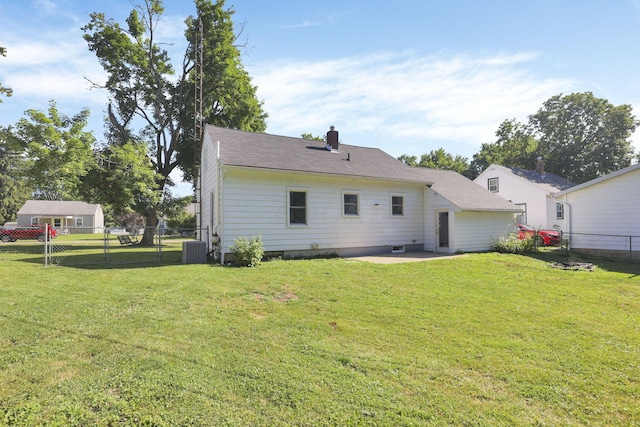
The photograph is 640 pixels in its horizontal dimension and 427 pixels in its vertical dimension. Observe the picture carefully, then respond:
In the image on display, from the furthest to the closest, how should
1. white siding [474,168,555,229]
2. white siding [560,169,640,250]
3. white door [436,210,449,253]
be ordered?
white siding [474,168,555,229] → white door [436,210,449,253] → white siding [560,169,640,250]

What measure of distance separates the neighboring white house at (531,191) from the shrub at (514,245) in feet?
33.3

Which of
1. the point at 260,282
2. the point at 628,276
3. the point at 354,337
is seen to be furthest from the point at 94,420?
the point at 628,276

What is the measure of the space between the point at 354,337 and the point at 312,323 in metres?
0.85

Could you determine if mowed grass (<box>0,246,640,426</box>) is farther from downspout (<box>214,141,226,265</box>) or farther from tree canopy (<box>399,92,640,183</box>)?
tree canopy (<box>399,92,640,183</box>)

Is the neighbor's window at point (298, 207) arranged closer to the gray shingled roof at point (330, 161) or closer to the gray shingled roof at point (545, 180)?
the gray shingled roof at point (330, 161)

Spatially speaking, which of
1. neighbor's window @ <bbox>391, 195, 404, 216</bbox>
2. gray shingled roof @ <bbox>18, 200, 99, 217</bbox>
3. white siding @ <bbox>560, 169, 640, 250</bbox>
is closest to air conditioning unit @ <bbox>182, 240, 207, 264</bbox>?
neighbor's window @ <bbox>391, 195, 404, 216</bbox>

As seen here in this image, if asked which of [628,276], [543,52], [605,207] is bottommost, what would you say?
[628,276]

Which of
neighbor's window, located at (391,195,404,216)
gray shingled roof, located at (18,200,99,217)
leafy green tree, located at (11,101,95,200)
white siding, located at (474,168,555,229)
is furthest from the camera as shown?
gray shingled roof, located at (18,200,99,217)

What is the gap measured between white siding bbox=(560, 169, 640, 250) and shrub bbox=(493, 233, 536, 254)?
9.09 feet

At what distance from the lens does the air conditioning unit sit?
11.9m

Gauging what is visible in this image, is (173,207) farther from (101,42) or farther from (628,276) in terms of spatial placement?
(628,276)

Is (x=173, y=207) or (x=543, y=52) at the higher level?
(x=543, y=52)

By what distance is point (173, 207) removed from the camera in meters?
27.2

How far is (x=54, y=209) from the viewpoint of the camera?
48344 mm
